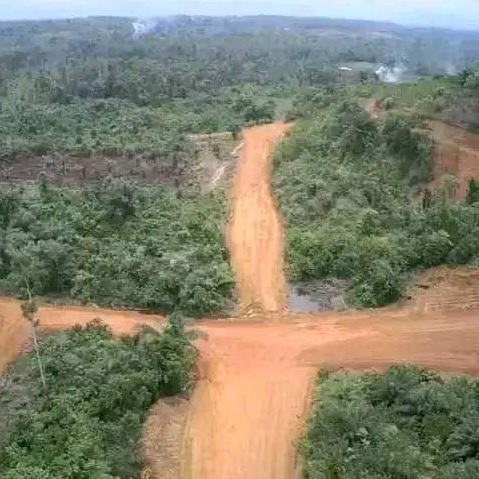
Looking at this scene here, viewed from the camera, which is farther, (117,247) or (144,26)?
(144,26)

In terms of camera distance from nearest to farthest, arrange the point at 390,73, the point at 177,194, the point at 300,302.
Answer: the point at 300,302 < the point at 177,194 < the point at 390,73

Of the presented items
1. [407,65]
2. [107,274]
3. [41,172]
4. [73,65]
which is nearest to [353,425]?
[107,274]

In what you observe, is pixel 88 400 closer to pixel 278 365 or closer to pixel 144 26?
pixel 278 365

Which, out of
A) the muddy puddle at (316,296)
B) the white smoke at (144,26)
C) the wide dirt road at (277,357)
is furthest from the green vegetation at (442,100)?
the white smoke at (144,26)

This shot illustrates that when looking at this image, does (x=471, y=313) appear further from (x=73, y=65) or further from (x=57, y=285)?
(x=73, y=65)

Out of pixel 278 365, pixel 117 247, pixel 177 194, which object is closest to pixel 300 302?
pixel 278 365

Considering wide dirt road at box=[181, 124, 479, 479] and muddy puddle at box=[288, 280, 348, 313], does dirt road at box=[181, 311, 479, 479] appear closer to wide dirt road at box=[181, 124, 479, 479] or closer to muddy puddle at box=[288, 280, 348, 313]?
wide dirt road at box=[181, 124, 479, 479]

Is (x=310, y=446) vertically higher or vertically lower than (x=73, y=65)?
lower
